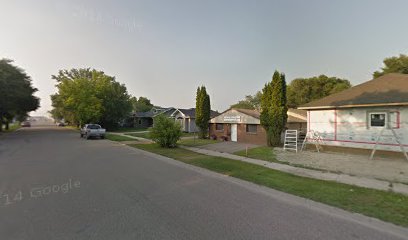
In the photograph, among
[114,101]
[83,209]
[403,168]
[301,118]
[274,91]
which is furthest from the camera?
[114,101]

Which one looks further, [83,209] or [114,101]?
[114,101]

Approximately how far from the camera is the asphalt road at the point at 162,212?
3744mm

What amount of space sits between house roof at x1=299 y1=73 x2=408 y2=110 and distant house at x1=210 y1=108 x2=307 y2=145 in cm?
509

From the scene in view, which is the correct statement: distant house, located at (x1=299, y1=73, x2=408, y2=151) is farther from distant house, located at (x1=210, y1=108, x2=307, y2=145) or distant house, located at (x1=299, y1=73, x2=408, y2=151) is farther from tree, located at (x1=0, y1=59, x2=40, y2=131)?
tree, located at (x1=0, y1=59, x2=40, y2=131)

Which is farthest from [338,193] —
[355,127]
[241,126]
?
[241,126]

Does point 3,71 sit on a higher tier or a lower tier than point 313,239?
higher

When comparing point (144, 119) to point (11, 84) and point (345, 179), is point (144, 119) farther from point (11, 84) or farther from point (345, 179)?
point (345, 179)

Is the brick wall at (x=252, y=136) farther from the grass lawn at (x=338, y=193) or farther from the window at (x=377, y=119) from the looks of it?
the grass lawn at (x=338, y=193)

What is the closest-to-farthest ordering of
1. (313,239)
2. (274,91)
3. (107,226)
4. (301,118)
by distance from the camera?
(313,239), (107,226), (274,91), (301,118)

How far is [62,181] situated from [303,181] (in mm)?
7831

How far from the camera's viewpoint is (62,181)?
6.99 meters

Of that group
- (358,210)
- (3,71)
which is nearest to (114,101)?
(3,71)

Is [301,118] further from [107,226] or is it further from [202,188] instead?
[107,226]

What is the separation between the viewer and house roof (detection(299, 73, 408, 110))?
11923 mm
